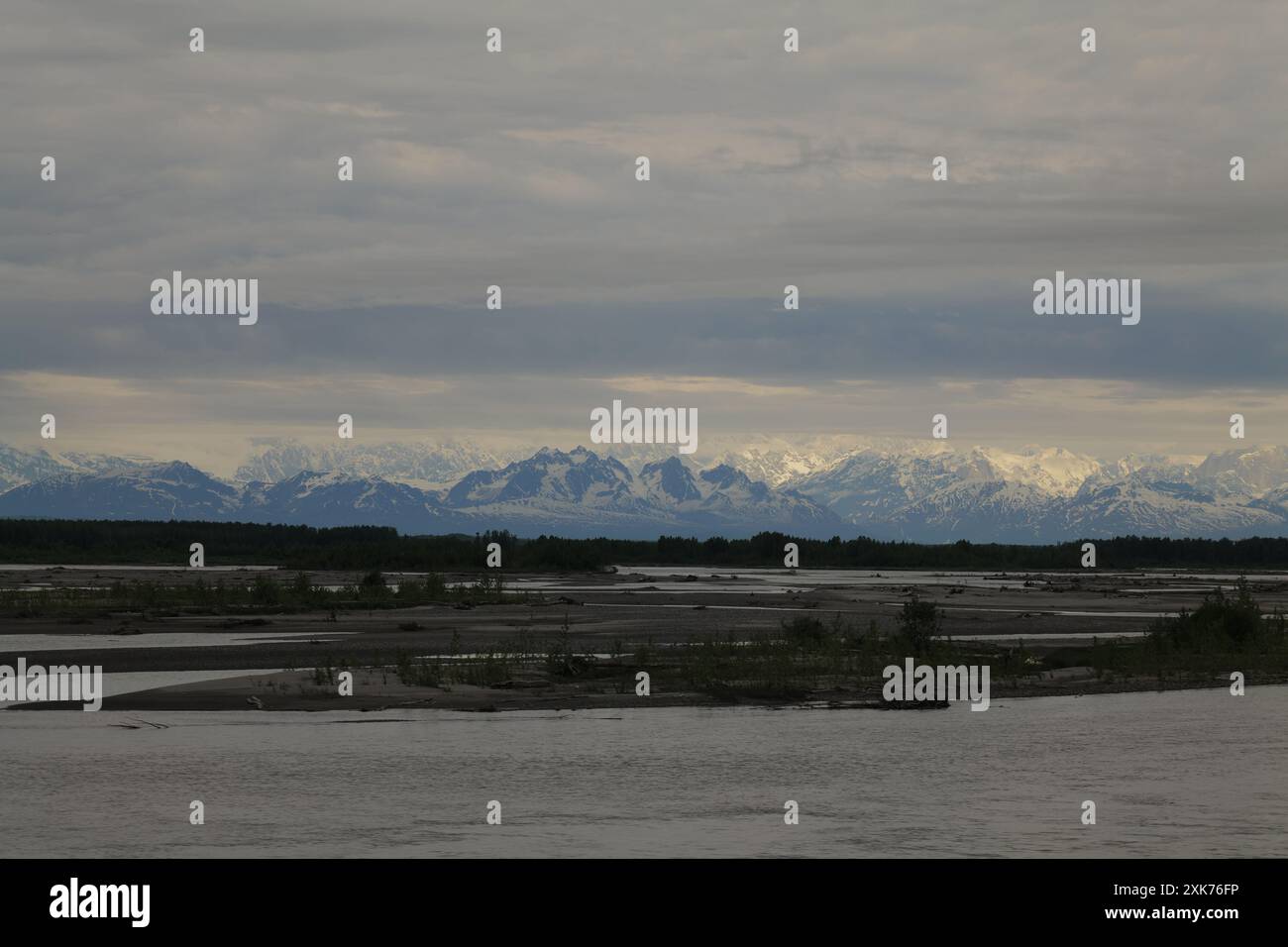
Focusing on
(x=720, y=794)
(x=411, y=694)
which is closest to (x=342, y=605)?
(x=411, y=694)
